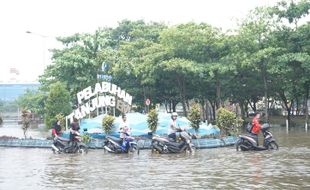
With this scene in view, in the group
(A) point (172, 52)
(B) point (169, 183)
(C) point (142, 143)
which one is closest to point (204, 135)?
(C) point (142, 143)

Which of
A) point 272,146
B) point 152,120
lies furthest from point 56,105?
point 272,146

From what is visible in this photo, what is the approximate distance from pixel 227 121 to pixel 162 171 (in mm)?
10191

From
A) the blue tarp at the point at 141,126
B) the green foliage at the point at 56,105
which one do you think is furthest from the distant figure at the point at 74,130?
the green foliage at the point at 56,105

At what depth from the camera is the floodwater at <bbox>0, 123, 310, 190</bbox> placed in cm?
1162

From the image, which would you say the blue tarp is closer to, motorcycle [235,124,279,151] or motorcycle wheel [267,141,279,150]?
motorcycle [235,124,279,151]

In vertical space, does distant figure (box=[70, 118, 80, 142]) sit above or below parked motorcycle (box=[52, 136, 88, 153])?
above

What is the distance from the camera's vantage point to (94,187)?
11383 millimetres

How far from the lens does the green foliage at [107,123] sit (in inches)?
955

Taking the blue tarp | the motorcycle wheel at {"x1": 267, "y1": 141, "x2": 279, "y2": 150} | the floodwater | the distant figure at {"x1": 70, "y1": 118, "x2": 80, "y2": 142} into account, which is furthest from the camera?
the blue tarp

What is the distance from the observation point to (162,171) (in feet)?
46.0

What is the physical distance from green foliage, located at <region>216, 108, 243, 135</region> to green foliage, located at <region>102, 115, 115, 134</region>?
509 cm

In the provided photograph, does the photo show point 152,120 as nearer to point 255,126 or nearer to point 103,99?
point 255,126

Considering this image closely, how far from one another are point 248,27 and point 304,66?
204 inches

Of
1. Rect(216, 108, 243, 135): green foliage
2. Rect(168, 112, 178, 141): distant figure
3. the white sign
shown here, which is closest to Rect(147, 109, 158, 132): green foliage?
Rect(216, 108, 243, 135): green foliage
